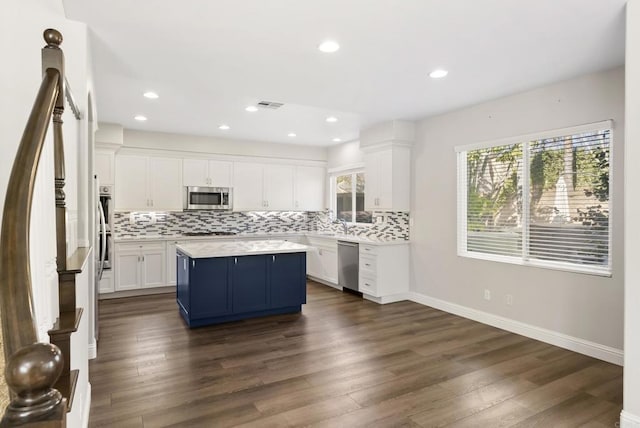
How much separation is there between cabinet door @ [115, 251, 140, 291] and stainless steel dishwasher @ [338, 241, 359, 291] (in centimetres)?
322

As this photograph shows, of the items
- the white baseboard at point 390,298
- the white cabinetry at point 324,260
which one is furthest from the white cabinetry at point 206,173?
the white baseboard at point 390,298

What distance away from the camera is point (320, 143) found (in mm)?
7559

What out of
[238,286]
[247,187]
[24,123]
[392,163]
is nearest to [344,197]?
[247,187]

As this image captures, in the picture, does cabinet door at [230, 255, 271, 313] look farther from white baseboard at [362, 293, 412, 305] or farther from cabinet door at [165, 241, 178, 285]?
cabinet door at [165, 241, 178, 285]

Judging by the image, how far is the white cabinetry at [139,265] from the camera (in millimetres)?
5980

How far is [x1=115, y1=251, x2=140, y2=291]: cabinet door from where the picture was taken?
596 cm

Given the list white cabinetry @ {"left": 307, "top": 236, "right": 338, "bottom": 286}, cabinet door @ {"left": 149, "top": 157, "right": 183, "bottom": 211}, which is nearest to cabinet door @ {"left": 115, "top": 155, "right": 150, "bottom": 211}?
cabinet door @ {"left": 149, "top": 157, "right": 183, "bottom": 211}

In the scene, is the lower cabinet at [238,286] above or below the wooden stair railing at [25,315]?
below

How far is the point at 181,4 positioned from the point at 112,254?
445cm

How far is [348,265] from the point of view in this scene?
6.27m

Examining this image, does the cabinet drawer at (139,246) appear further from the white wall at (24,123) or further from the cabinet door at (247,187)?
the white wall at (24,123)

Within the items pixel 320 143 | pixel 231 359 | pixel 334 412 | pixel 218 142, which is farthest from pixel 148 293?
pixel 334 412

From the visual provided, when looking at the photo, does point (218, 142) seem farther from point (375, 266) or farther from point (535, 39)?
point (535, 39)
